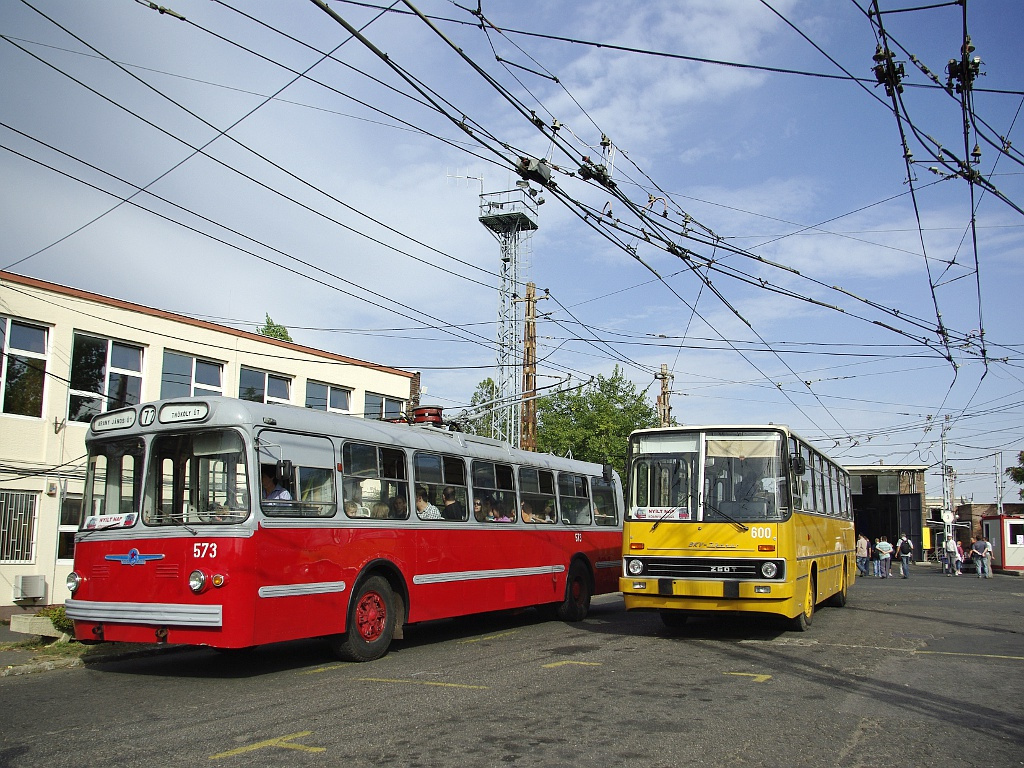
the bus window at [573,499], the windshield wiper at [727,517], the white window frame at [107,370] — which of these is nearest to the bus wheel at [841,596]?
the bus window at [573,499]

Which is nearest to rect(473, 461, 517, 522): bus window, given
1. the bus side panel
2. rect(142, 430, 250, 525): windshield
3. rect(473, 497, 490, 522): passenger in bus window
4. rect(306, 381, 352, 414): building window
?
rect(473, 497, 490, 522): passenger in bus window

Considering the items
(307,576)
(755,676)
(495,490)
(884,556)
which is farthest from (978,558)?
(307,576)

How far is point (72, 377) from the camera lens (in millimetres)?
18734

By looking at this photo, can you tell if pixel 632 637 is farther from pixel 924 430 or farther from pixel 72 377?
pixel 924 430

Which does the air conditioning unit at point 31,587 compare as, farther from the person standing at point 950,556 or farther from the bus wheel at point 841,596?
the person standing at point 950,556

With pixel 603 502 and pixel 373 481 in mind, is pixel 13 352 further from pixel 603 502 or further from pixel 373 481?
pixel 603 502

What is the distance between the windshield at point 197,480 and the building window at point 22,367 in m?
9.98

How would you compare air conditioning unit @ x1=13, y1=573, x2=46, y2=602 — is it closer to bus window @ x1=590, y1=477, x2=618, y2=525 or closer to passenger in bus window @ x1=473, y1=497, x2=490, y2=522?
passenger in bus window @ x1=473, y1=497, x2=490, y2=522

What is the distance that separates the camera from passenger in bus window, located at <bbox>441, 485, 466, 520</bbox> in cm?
1230

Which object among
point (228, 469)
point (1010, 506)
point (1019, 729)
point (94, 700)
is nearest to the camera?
point (1019, 729)

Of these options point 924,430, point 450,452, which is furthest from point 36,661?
point 924,430

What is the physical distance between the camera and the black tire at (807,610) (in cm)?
1321

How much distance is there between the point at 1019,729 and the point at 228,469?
23.6 ft

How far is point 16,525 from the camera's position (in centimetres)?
1752
